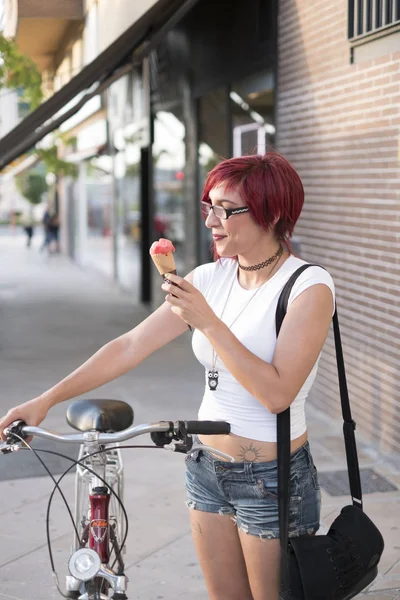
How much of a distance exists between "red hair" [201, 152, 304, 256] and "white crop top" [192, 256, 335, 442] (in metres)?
0.17

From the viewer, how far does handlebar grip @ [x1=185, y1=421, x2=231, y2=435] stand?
95.2 inches

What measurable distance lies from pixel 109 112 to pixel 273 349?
688 inches

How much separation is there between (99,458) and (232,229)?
2.47 ft

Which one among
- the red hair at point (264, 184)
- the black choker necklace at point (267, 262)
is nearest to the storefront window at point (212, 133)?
Answer: the black choker necklace at point (267, 262)

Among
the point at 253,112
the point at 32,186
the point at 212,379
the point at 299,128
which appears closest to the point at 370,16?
the point at 299,128

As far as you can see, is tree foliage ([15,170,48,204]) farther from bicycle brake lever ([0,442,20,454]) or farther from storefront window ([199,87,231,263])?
bicycle brake lever ([0,442,20,454])

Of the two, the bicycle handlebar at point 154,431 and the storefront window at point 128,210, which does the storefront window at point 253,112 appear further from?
the bicycle handlebar at point 154,431

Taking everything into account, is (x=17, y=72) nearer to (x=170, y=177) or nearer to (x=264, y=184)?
(x=170, y=177)

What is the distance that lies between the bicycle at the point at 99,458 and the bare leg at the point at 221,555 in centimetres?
23

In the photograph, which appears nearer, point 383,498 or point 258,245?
point 258,245

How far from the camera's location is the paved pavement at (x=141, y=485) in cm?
456

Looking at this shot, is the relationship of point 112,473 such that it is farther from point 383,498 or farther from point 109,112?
point 109,112

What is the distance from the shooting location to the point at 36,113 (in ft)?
37.0

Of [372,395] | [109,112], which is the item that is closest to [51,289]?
[109,112]
